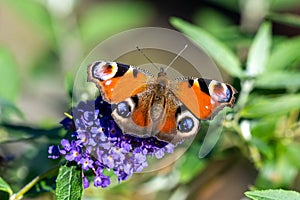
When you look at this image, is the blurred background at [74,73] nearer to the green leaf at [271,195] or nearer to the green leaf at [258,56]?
the green leaf at [258,56]

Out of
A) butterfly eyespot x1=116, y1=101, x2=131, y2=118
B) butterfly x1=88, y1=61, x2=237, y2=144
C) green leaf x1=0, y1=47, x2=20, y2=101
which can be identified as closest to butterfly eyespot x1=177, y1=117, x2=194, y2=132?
butterfly x1=88, y1=61, x2=237, y2=144

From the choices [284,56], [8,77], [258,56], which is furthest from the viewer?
[8,77]

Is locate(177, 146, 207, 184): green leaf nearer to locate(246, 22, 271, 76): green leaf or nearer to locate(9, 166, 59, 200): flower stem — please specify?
locate(246, 22, 271, 76): green leaf

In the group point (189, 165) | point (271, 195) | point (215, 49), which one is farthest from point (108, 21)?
point (271, 195)

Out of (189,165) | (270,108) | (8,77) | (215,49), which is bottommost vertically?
(189,165)

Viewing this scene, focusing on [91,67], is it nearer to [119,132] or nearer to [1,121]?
[119,132]

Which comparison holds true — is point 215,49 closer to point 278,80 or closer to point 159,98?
point 278,80

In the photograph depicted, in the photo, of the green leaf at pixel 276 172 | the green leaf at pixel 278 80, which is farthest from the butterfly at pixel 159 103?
the green leaf at pixel 276 172

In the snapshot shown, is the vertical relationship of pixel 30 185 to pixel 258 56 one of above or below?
below
